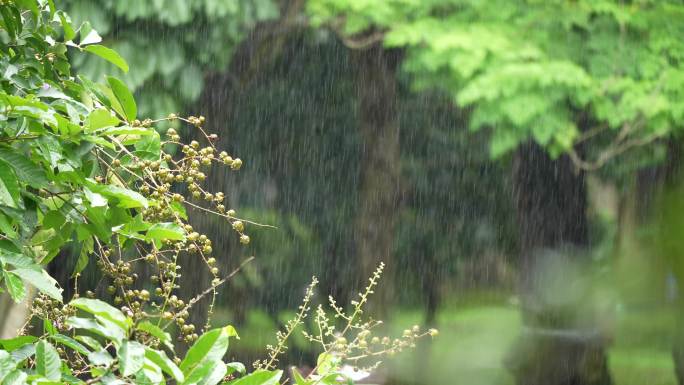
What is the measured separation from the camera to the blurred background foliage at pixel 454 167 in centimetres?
527

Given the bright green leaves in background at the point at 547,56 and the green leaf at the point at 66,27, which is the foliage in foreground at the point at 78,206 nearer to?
the green leaf at the point at 66,27

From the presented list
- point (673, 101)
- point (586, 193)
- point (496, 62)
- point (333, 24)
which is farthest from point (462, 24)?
point (586, 193)

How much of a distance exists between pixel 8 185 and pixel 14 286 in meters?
0.10

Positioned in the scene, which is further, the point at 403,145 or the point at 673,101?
the point at 403,145

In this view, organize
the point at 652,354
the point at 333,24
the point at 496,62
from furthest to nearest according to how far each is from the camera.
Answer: the point at 652,354 → the point at 333,24 → the point at 496,62

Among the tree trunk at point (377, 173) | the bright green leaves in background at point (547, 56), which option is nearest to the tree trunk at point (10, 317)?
the bright green leaves in background at point (547, 56)

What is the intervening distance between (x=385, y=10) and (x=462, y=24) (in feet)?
1.33

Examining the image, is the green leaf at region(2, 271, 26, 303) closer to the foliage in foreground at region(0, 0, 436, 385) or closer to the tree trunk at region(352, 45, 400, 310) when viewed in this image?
the foliage in foreground at region(0, 0, 436, 385)

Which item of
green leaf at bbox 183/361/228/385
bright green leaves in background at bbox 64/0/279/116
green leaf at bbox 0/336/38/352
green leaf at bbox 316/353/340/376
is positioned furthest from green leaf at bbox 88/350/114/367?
bright green leaves in background at bbox 64/0/279/116

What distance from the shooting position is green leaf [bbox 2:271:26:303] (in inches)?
37.9

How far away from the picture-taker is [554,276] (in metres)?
6.19

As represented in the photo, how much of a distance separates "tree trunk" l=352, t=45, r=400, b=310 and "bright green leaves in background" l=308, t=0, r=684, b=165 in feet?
1.92

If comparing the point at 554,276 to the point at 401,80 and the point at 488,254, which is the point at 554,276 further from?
the point at 401,80

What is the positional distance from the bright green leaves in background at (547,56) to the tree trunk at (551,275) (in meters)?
0.91
